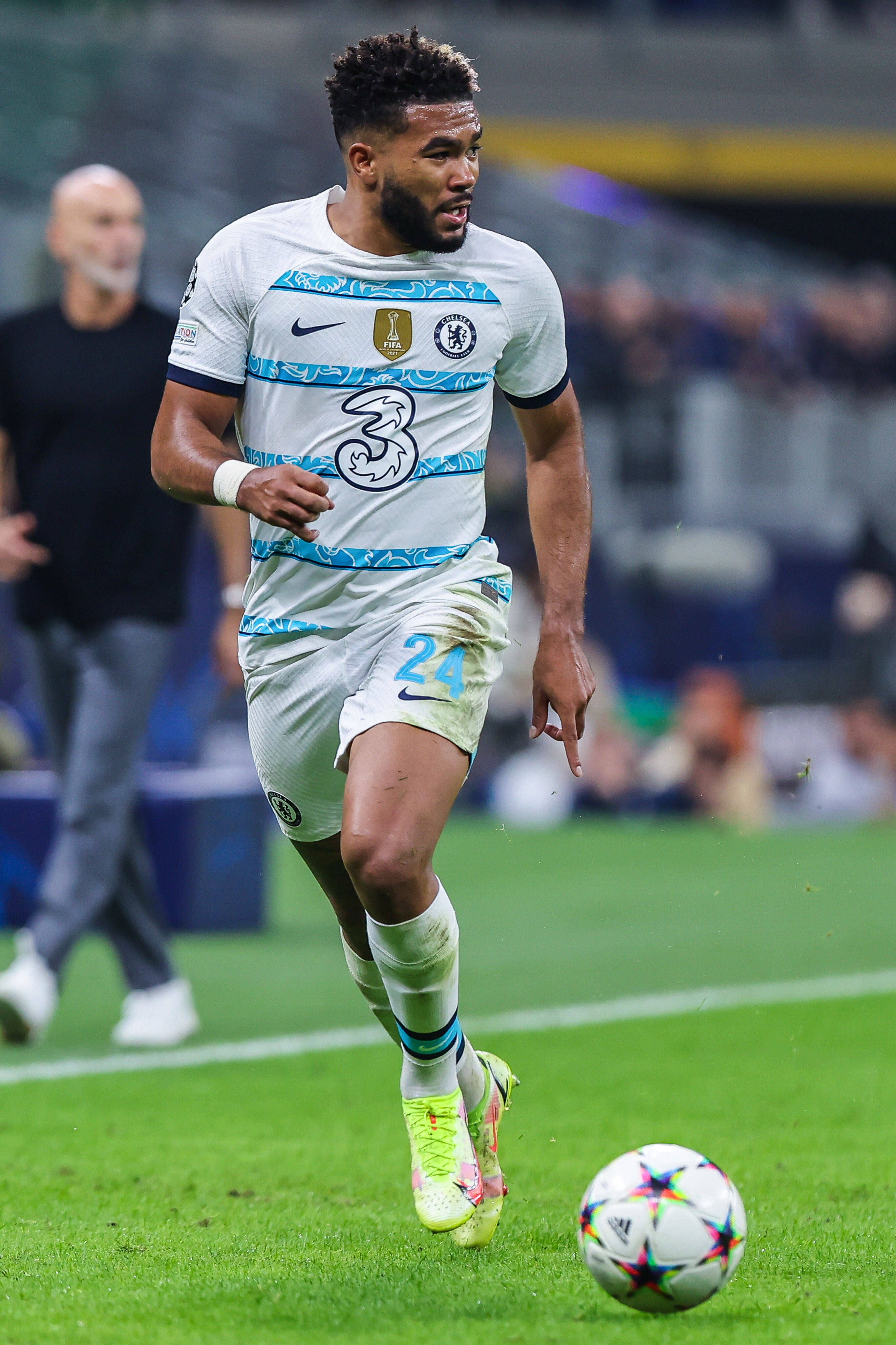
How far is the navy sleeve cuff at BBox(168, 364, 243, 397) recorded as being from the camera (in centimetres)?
406

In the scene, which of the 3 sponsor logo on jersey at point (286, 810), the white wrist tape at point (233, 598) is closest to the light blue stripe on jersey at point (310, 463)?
the 3 sponsor logo on jersey at point (286, 810)

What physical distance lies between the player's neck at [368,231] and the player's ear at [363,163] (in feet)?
0.10

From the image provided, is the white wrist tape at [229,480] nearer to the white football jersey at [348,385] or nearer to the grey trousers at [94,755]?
the white football jersey at [348,385]

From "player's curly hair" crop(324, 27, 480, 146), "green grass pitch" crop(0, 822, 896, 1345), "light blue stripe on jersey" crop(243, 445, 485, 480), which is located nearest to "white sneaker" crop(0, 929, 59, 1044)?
"green grass pitch" crop(0, 822, 896, 1345)

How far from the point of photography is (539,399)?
4.34 m

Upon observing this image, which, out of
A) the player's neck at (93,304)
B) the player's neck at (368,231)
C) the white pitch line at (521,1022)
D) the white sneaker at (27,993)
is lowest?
the white pitch line at (521,1022)

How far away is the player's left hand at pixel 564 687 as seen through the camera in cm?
418

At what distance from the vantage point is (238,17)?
30.5m

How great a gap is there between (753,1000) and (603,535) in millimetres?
12207

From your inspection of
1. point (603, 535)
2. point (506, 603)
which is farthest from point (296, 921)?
point (603, 535)

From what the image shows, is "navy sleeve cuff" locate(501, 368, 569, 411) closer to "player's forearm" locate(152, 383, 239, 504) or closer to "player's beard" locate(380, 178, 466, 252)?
"player's beard" locate(380, 178, 466, 252)

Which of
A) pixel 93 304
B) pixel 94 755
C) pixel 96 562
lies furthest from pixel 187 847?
pixel 93 304

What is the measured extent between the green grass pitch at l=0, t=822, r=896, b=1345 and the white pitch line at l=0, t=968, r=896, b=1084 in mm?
133

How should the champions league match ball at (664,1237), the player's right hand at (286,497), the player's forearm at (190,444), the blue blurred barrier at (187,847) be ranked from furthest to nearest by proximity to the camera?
the blue blurred barrier at (187,847)
the player's forearm at (190,444)
the player's right hand at (286,497)
the champions league match ball at (664,1237)
